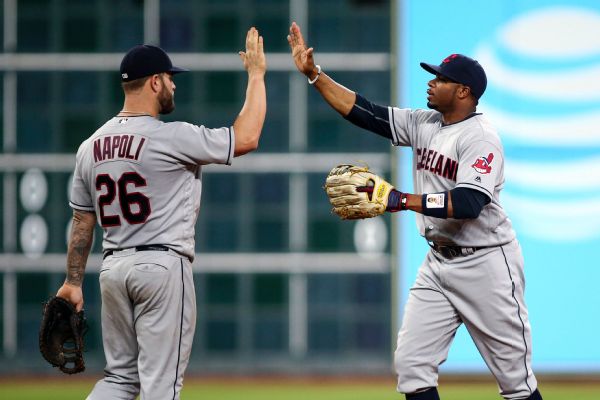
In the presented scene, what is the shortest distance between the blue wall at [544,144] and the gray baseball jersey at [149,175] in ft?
16.9

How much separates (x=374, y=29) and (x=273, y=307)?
8.51 ft

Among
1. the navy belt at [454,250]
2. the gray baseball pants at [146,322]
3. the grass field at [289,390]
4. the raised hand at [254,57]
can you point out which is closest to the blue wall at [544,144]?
the grass field at [289,390]

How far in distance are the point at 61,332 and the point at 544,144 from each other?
5807 millimetres

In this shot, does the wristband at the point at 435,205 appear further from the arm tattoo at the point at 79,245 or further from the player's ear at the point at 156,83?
the arm tattoo at the point at 79,245

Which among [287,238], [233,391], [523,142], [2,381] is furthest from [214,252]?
[523,142]

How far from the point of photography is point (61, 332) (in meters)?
5.17

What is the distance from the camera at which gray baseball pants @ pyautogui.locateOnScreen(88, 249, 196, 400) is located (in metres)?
4.71

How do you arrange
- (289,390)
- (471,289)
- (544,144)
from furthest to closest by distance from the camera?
1. (544,144)
2. (289,390)
3. (471,289)

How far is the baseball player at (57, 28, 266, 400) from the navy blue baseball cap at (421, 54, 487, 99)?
963 mm

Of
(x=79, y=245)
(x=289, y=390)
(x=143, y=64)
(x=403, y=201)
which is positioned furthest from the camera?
(x=289, y=390)

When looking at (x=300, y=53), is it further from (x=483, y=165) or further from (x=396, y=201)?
(x=483, y=165)

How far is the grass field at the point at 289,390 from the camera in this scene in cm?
877

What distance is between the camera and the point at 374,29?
9.96 meters

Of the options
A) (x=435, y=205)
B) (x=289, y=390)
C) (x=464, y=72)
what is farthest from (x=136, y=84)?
(x=289, y=390)
